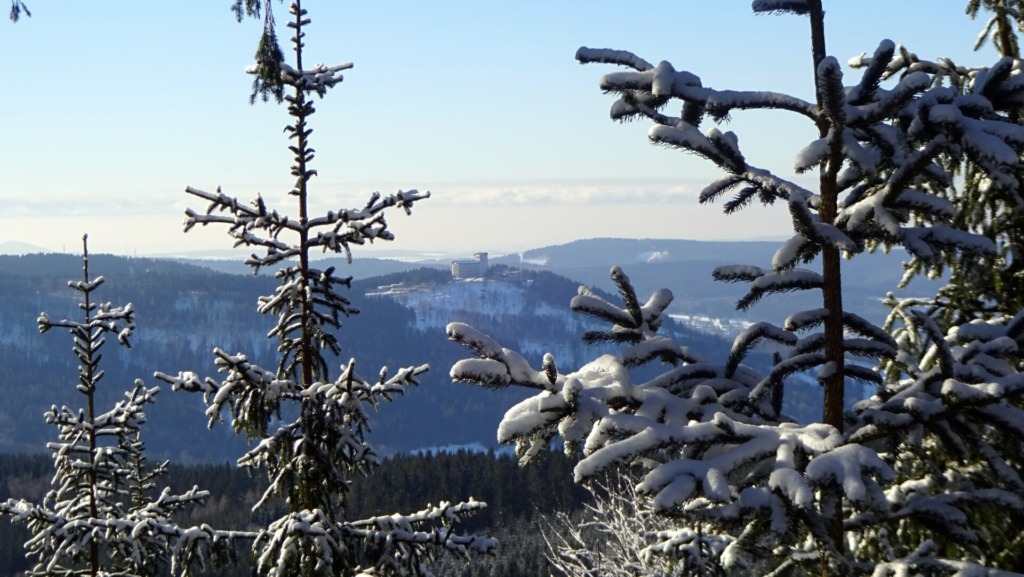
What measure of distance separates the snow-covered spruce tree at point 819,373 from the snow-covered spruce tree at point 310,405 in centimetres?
498

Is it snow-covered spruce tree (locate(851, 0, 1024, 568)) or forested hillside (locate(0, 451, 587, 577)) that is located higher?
snow-covered spruce tree (locate(851, 0, 1024, 568))

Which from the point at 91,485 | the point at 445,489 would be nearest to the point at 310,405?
the point at 91,485

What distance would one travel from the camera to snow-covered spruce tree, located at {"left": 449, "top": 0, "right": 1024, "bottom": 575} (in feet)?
16.2

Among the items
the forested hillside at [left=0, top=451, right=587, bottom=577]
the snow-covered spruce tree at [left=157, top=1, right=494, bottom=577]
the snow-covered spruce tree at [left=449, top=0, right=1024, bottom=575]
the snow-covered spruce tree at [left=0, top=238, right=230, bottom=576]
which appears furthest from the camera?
the forested hillside at [left=0, top=451, right=587, bottom=577]

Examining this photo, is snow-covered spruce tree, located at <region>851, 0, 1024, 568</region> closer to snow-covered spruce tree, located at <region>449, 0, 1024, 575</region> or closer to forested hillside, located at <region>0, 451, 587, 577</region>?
snow-covered spruce tree, located at <region>449, 0, 1024, 575</region>

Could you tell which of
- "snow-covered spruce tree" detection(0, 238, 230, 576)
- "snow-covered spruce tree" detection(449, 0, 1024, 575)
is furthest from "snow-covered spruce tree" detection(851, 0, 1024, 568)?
"snow-covered spruce tree" detection(0, 238, 230, 576)

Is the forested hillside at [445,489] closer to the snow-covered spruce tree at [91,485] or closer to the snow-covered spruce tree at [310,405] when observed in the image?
the snow-covered spruce tree at [91,485]

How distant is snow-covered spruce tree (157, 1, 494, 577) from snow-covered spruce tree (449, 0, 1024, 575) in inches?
196

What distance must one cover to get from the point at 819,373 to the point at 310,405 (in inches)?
245

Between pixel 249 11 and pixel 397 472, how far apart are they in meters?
120

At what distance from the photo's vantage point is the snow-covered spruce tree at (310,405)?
10352 millimetres

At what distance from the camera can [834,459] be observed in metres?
4.75

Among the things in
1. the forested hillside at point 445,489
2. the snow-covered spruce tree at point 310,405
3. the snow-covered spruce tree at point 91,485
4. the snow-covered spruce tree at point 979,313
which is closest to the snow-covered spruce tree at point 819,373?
the snow-covered spruce tree at point 979,313

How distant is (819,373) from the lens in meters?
5.88
